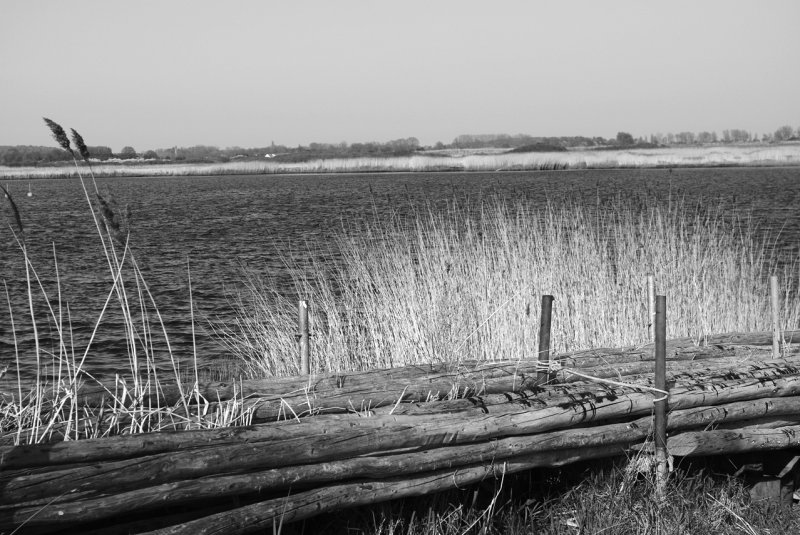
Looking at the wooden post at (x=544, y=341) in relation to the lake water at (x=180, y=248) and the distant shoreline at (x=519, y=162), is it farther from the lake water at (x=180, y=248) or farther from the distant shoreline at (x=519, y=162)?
the distant shoreline at (x=519, y=162)

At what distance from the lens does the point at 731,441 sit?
4.70 m

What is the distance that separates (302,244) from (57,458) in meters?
16.5

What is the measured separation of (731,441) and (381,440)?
211 cm

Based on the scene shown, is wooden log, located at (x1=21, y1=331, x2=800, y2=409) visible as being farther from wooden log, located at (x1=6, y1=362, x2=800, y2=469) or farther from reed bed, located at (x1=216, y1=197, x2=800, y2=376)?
reed bed, located at (x1=216, y1=197, x2=800, y2=376)

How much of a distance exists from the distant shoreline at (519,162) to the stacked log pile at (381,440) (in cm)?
6215

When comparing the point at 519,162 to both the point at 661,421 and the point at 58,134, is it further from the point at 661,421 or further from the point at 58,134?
the point at 58,134

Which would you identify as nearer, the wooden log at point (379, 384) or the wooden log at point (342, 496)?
the wooden log at point (342, 496)

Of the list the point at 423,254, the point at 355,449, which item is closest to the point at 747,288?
the point at 423,254

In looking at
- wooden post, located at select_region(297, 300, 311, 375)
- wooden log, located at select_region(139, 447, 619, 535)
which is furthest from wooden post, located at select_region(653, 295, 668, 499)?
wooden post, located at select_region(297, 300, 311, 375)

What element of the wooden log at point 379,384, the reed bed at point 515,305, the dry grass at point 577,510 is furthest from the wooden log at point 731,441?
the reed bed at point 515,305

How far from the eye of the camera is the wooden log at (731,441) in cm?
461

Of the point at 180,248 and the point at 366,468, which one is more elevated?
the point at 366,468

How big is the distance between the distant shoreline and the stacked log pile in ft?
204

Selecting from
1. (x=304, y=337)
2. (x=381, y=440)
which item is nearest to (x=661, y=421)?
(x=381, y=440)
